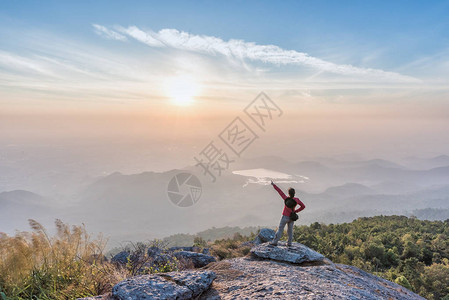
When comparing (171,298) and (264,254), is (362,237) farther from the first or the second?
(171,298)

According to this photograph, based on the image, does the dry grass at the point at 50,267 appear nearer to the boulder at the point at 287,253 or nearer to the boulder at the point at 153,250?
the boulder at the point at 153,250

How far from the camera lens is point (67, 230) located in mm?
5984

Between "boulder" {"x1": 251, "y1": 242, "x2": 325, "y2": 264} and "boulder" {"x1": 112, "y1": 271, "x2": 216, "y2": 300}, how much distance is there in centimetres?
322

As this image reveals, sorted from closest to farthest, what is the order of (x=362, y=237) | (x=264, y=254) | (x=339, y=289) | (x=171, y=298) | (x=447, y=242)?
(x=171, y=298) < (x=339, y=289) < (x=264, y=254) < (x=447, y=242) < (x=362, y=237)

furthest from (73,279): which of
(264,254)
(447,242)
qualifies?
(447,242)

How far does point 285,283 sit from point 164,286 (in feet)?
9.33

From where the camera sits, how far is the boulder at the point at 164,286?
4.47 m

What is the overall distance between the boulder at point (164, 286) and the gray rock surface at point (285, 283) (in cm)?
32

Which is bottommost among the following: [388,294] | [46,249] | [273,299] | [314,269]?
[388,294]

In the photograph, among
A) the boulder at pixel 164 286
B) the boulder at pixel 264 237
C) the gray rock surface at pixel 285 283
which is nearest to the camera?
the boulder at pixel 164 286

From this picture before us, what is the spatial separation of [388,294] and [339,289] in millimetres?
2532

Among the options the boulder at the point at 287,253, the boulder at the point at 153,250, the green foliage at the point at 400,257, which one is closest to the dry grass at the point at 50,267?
the boulder at the point at 153,250

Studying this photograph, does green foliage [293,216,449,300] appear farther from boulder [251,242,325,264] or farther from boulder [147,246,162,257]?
boulder [147,246,162,257]

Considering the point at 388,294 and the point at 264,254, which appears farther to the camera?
the point at 264,254
